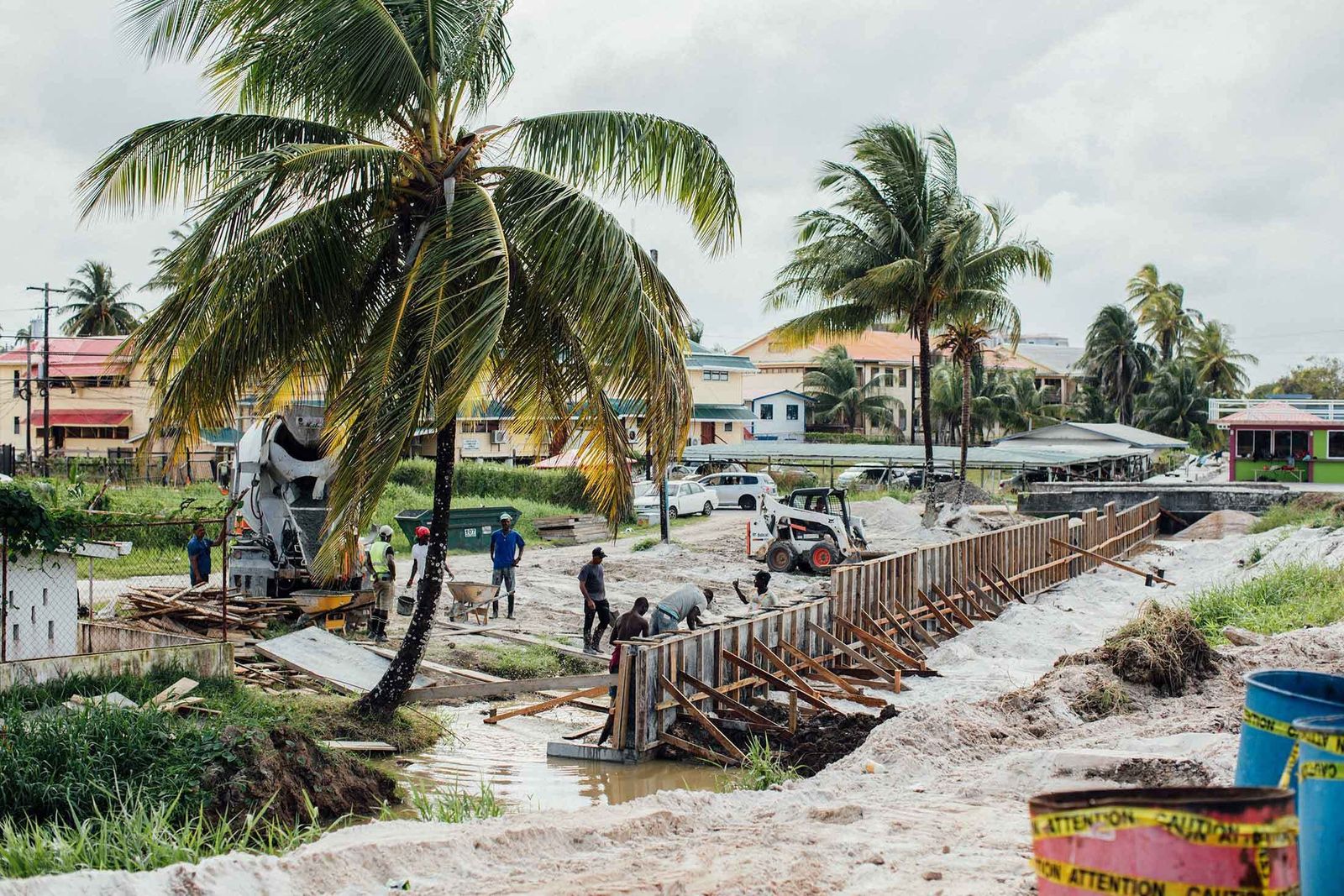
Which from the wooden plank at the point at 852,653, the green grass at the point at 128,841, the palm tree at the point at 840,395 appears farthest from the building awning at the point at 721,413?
the green grass at the point at 128,841

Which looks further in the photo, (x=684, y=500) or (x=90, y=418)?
(x=90, y=418)

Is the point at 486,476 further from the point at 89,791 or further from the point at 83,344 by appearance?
the point at 89,791

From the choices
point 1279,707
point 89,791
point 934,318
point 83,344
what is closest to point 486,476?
point 934,318

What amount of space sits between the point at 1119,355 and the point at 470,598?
63.5 meters

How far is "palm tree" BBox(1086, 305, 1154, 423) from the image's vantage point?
7325 cm

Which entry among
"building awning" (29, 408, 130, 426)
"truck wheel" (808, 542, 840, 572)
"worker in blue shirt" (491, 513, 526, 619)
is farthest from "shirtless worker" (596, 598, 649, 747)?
"building awning" (29, 408, 130, 426)

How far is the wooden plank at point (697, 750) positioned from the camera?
11.4 metres

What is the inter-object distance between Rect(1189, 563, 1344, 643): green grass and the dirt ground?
3028 millimetres

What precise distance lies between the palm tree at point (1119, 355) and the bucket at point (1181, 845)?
245 feet

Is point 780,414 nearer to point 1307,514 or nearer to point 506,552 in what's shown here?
point 1307,514

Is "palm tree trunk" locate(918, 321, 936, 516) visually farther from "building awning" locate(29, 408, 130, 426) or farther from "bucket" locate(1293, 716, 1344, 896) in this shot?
"building awning" locate(29, 408, 130, 426)

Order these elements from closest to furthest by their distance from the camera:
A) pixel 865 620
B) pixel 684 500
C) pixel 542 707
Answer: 1. pixel 542 707
2. pixel 865 620
3. pixel 684 500

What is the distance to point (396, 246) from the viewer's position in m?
12.1

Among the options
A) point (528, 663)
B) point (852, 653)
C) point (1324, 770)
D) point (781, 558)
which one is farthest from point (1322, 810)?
point (781, 558)
